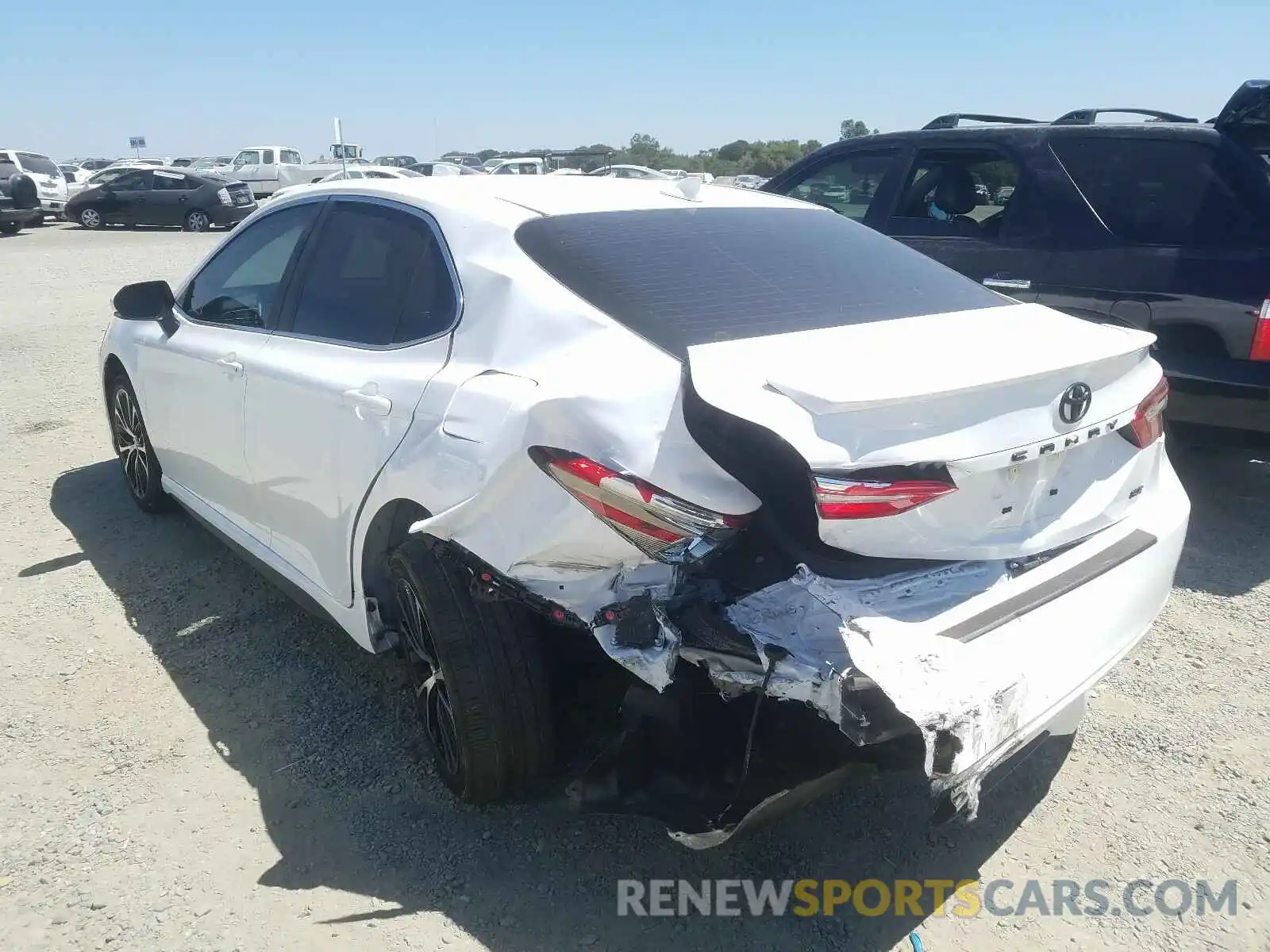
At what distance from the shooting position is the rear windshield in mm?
2629

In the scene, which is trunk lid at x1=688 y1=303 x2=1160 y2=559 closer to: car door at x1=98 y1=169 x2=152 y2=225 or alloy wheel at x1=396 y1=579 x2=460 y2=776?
alloy wheel at x1=396 y1=579 x2=460 y2=776

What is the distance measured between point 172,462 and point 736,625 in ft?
10.4

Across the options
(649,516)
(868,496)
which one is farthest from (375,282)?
(868,496)

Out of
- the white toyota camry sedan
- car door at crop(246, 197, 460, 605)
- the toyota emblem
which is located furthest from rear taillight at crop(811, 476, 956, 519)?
car door at crop(246, 197, 460, 605)

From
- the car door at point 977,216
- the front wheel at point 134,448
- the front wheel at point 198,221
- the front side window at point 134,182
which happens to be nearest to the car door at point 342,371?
the front wheel at point 134,448

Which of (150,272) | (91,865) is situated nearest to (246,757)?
(91,865)

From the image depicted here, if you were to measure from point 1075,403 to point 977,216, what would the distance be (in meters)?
3.68

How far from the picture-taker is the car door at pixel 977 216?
5.31 meters

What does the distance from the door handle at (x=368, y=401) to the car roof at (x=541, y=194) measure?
1.95 feet

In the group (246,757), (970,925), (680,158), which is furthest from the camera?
(680,158)

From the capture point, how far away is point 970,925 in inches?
95.6

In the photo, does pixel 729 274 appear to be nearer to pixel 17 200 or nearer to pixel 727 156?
pixel 17 200

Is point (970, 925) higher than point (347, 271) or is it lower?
lower

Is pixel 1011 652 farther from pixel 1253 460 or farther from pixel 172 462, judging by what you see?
pixel 1253 460
